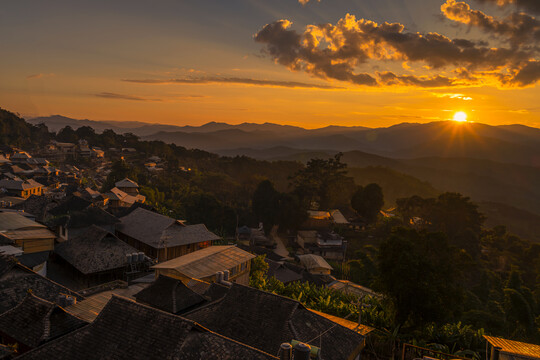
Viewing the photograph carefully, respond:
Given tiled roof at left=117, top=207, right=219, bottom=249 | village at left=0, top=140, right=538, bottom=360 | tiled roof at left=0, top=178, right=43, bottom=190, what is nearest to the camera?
village at left=0, top=140, right=538, bottom=360

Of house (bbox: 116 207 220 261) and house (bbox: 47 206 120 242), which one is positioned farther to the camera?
house (bbox: 116 207 220 261)

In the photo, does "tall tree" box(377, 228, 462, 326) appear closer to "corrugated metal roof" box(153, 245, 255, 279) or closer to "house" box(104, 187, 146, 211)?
"corrugated metal roof" box(153, 245, 255, 279)

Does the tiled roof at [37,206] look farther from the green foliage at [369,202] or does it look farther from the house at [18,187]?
the green foliage at [369,202]

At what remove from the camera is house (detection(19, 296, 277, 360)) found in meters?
10.3

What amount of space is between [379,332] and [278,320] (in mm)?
9447

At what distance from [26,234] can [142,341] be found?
25386 millimetres

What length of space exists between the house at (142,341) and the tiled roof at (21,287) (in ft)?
25.0

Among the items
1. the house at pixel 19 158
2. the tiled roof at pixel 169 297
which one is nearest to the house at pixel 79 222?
the tiled roof at pixel 169 297

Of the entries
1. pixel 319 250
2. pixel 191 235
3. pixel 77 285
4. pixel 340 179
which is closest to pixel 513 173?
pixel 340 179

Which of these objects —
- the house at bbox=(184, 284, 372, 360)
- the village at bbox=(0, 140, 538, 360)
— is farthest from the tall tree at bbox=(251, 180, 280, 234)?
the house at bbox=(184, 284, 372, 360)

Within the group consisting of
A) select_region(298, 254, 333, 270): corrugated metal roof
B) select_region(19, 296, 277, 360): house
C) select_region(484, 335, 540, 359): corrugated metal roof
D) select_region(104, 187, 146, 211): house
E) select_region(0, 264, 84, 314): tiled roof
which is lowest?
select_region(298, 254, 333, 270): corrugated metal roof

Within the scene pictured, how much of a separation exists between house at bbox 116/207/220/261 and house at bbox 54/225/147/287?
202 inches

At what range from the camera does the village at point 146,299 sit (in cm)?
1089

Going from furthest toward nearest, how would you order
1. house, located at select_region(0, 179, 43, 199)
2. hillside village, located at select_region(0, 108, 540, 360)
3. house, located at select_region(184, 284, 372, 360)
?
house, located at select_region(0, 179, 43, 199), house, located at select_region(184, 284, 372, 360), hillside village, located at select_region(0, 108, 540, 360)
